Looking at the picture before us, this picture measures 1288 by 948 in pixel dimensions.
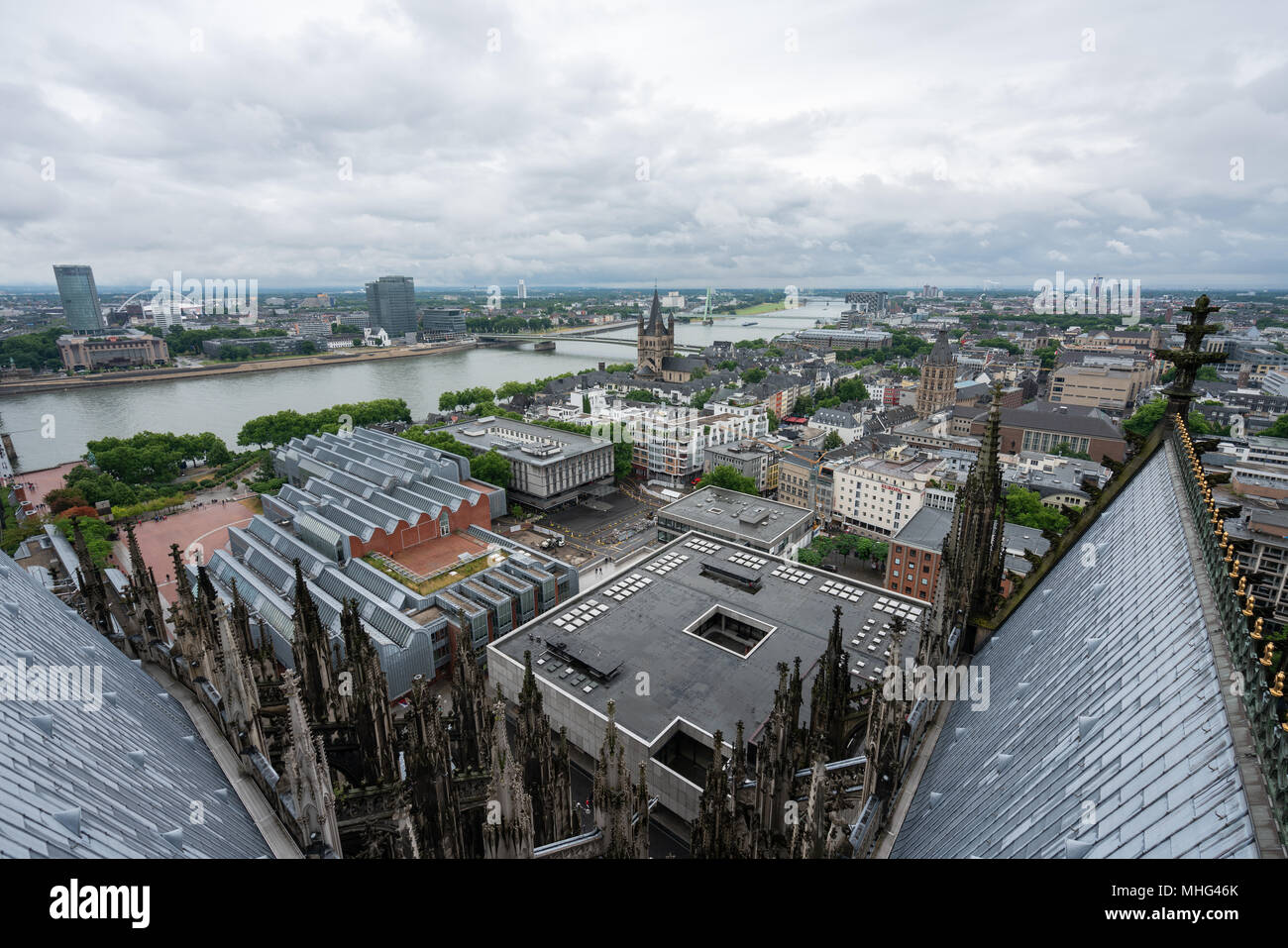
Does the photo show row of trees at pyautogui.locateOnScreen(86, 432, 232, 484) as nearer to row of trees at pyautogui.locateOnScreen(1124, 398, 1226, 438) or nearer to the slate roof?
the slate roof

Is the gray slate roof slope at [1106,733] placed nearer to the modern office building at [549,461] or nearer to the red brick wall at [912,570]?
the red brick wall at [912,570]

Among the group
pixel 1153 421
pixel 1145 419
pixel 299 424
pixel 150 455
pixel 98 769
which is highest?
pixel 299 424

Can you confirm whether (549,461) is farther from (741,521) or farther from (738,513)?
(741,521)

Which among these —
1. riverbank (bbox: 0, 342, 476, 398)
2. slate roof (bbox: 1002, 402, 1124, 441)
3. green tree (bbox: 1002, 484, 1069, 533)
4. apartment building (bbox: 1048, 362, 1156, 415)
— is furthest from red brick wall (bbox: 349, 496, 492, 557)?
riverbank (bbox: 0, 342, 476, 398)

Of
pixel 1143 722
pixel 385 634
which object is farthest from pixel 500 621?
pixel 1143 722

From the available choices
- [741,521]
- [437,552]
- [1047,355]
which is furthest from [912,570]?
[1047,355]

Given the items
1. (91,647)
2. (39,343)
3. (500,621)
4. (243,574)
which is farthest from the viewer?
(39,343)

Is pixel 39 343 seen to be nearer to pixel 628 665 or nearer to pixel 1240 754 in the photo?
pixel 628 665
